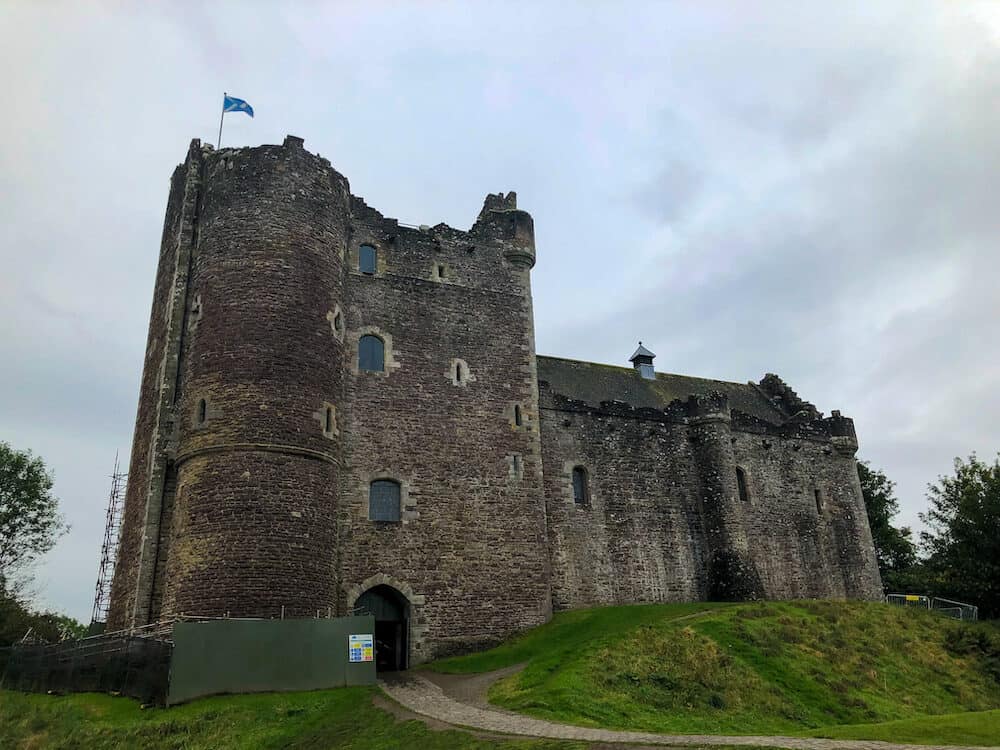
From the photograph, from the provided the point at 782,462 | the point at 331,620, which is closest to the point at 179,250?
the point at 331,620

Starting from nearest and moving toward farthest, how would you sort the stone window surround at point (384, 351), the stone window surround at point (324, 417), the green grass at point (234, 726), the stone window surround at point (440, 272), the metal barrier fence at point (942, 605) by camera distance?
the green grass at point (234, 726), the stone window surround at point (324, 417), the stone window surround at point (384, 351), the stone window surround at point (440, 272), the metal barrier fence at point (942, 605)

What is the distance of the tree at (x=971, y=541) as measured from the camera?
3478cm

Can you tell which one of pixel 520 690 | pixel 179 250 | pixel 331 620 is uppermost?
pixel 179 250

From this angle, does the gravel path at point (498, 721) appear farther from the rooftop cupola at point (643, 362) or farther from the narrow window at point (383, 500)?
the rooftop cupola at point (643, 362)

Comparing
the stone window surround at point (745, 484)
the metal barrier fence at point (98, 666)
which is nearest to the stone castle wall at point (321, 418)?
the metal barrier fence at point (98, 666)

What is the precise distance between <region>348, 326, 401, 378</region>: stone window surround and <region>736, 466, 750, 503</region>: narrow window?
1531 centimetres

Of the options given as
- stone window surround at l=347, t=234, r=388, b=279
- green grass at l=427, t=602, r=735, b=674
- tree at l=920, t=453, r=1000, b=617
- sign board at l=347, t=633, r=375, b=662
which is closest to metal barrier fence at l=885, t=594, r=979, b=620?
tree at l=920, t=453, r=1000, b=617

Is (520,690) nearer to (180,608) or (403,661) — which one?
(403,661)

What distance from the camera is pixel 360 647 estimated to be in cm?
1962

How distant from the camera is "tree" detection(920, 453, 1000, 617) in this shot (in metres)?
34.8

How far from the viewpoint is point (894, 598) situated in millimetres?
36344

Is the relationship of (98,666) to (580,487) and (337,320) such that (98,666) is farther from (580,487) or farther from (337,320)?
(580,487)

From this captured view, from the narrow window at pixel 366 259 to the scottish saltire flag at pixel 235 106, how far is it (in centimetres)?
603

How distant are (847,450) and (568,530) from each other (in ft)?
51.2
